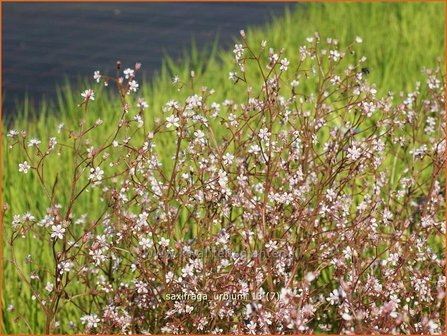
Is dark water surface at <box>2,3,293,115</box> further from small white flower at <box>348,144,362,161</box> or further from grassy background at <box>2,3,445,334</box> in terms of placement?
small white flower at <box>348,144,362,161</box>

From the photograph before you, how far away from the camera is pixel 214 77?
6.30 m

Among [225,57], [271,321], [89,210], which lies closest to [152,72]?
[225,57]

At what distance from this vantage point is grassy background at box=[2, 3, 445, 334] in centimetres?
401

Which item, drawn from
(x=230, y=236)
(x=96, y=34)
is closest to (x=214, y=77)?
(x=96, y=34)

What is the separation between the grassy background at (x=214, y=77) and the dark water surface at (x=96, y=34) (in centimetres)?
46

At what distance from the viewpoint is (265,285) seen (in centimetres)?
331

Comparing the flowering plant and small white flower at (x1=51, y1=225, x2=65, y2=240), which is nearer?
small white flower at (x1=51, y1=225, x2=65, y2=240)

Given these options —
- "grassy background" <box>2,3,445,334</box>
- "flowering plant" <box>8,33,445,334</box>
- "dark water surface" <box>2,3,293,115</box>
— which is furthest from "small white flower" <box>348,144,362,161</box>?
"dark water surface" <box>2,3,293,115</box>

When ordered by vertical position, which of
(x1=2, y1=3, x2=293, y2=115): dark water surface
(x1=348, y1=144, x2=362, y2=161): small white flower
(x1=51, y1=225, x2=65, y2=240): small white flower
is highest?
(x1=348, y1=144, x2=362, y2=161): small white flower

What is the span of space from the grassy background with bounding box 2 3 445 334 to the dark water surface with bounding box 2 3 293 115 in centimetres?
46

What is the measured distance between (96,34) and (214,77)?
280cm

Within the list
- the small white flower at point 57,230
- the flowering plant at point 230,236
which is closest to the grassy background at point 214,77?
the flowering plant at point 230,236

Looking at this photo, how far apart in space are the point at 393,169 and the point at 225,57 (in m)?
2.70

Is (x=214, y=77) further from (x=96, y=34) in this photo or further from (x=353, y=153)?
(x=353, y=153)
